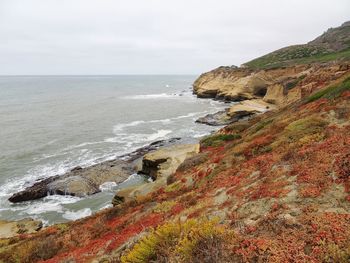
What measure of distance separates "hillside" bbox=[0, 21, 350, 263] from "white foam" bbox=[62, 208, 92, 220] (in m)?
9.85

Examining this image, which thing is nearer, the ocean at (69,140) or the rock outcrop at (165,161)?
the ocean at (69,140)

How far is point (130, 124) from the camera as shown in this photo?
69.6 m

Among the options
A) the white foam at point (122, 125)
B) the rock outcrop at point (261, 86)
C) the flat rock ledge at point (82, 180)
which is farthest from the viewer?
the white foam at point (122, 125)

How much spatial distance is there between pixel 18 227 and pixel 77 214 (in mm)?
5391

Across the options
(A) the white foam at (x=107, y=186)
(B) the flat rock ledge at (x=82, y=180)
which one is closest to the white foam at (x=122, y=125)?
(B) the flat rock ledge at (x=82, y=180)

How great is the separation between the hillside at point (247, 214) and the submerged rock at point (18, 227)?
18.7 feet

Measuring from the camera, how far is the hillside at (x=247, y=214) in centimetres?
781

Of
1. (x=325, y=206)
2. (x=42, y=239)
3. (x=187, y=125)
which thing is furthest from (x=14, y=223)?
(x=187, y=125)

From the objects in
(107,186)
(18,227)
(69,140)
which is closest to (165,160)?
(107,186)

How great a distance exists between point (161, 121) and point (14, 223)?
4879 cm

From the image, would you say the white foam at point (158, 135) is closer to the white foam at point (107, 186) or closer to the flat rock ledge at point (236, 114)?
the flat rock ledge at point (236, 114)

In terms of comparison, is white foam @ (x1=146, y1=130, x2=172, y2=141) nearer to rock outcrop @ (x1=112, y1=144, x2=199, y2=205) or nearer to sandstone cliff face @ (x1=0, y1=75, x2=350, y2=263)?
rock outcrop @ (x1=112, y1=144, x2=199, y2=205)

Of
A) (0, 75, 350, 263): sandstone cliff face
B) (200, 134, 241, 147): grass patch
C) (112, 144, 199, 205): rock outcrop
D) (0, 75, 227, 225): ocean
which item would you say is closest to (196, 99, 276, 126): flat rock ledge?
(0, 75, 227, 225): ocean

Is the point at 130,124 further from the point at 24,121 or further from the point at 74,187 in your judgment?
the point at 74,187
